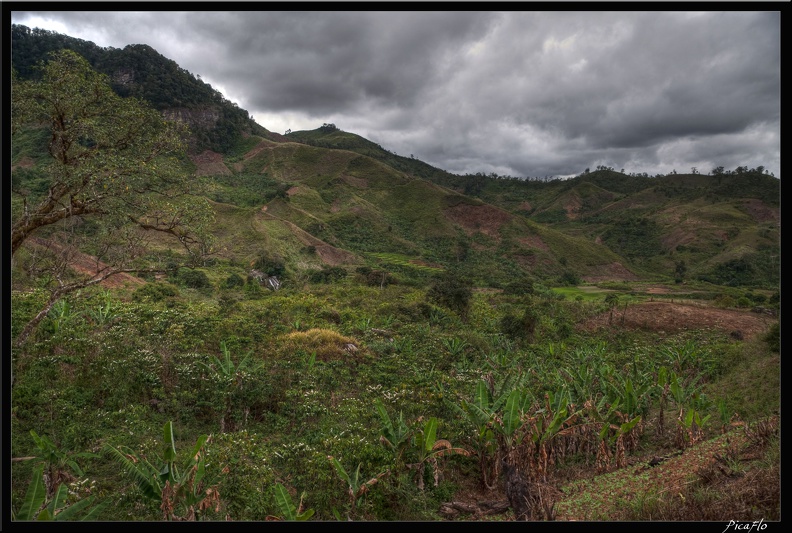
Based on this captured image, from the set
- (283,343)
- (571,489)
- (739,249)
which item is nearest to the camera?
(571,489)

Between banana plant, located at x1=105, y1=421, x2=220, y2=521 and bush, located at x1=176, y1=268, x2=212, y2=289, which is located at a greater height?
bush, located at x1=176, y1=268, x2=212, y2=289

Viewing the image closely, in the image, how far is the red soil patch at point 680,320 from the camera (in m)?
19.0

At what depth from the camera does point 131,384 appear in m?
7.82

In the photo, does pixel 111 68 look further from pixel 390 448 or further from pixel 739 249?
pixel 739 249

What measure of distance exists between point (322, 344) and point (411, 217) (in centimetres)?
4872

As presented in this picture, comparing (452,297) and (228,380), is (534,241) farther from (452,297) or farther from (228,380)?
(228,380)

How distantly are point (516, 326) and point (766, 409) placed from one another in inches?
374

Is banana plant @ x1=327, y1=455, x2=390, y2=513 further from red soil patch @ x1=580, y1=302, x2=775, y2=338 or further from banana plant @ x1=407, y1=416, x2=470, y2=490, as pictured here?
red soil patch @ x1=580, y1=302, x2=775, y2=338

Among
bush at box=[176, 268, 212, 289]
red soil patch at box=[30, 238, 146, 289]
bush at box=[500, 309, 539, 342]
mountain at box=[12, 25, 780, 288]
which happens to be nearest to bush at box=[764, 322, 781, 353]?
bush at box=[500, 309, 539, 342]

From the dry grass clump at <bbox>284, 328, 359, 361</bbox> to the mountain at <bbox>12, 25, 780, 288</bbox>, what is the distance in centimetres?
1946

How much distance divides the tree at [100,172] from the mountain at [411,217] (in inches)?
940

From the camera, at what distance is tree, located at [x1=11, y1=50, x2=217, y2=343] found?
6.05 m
